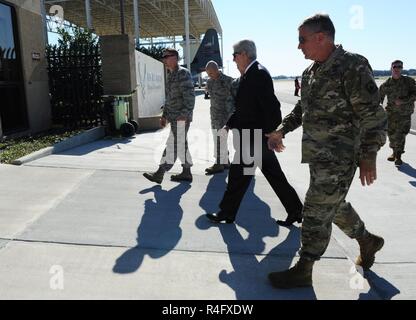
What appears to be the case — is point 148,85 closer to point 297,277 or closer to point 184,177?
point 184,177

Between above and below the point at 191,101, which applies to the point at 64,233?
below

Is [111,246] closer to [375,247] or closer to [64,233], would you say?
[64,233]

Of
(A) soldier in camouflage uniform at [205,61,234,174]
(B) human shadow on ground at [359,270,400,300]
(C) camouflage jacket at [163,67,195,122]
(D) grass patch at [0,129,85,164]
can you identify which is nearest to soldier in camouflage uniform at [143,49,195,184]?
(C) camouflage jacket at [163,67,195,122]

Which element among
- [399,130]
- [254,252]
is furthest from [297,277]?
[399,130]

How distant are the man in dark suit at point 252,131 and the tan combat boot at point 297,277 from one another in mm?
1274

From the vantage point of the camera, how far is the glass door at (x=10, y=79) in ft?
27.9

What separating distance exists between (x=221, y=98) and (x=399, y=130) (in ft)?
10.8

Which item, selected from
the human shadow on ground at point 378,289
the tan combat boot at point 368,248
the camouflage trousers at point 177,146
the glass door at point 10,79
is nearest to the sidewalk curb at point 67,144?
the glass door at point 10,79

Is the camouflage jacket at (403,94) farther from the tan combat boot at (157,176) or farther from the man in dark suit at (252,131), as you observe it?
the tan combat boot at (157,176)

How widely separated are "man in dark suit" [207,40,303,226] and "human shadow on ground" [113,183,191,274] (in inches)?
17.9

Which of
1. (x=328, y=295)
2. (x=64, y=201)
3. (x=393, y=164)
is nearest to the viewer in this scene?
(x=328, y=295)

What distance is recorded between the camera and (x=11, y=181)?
17.4 feet

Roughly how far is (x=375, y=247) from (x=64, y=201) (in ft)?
10.7

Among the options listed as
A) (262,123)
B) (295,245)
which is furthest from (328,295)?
(262,123)
